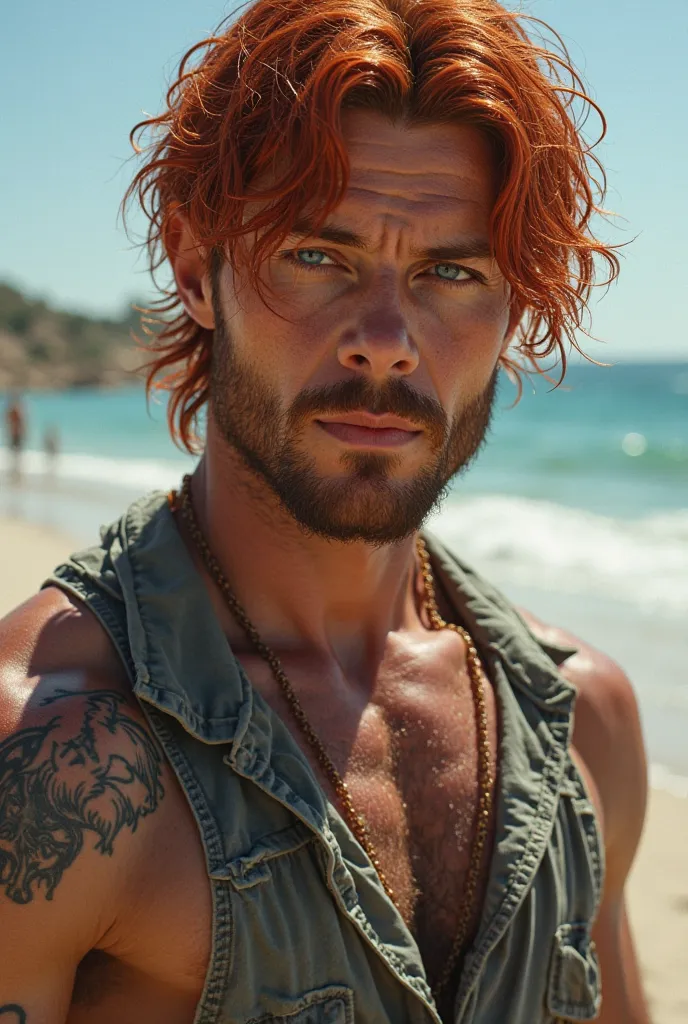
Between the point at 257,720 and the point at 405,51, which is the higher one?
the point at 405,51

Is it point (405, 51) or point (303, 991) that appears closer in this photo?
point (303, 991)

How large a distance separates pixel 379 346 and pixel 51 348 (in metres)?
88.5

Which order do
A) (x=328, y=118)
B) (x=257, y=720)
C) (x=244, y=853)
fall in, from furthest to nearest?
(x=328, y=118) < (x=257, y=720) < (x=244, y=853)

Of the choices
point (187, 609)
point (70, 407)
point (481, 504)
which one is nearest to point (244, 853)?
point (187, 609)

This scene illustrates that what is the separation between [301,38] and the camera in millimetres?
1884

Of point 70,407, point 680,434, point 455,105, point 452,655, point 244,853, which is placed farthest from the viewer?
point 70,407

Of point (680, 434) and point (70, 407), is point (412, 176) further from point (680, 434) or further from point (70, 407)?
point (70, 407)

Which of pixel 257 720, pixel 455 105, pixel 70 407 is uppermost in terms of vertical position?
pixel 455 105

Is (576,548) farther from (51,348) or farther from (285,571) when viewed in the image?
(51,348)

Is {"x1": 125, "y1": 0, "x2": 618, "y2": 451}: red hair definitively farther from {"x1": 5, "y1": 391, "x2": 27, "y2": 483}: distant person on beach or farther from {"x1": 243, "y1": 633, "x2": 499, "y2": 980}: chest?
{"x1": 5, "y1": 391, "x2": 27, "y2": 483}: distant person on beach

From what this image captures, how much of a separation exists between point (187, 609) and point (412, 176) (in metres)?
0.87

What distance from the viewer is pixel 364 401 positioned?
1824 millimetres

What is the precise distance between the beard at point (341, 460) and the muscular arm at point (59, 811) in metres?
0.51

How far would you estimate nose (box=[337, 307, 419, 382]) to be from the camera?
1.79 meters
